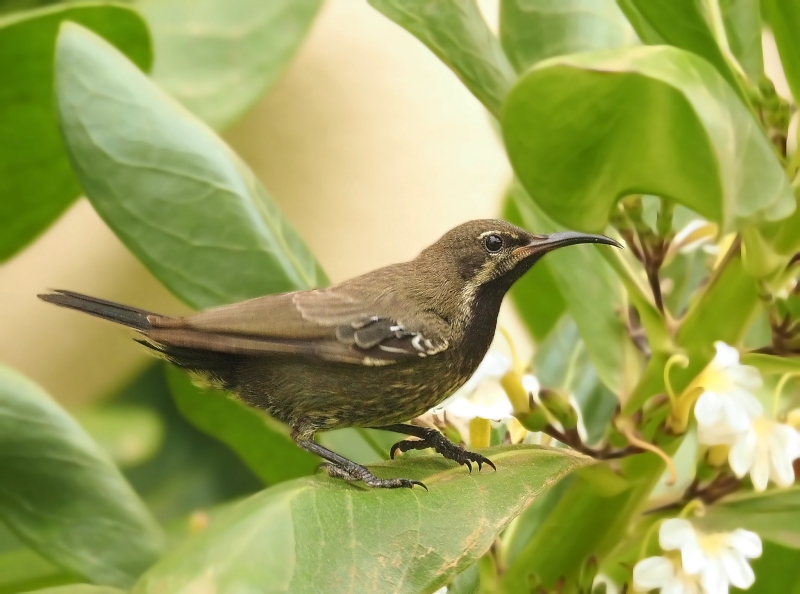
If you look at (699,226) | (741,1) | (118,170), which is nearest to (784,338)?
(699,226)

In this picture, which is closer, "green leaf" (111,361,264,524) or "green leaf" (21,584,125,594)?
"green leaf" (21,584,125,594)

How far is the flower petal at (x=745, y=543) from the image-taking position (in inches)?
22.4

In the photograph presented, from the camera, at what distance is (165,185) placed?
76 centimetres

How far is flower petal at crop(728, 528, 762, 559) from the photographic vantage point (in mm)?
569

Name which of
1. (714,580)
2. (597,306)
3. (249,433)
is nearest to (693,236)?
(597,306)

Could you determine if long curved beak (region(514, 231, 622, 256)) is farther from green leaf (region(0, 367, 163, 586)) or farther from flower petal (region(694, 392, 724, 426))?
green leaf (region(0, 367, 163, 586))

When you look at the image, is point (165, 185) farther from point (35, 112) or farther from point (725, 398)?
point (725, 398)

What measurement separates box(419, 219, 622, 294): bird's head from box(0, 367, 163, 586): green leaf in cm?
36

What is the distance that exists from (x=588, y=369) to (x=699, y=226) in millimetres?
272

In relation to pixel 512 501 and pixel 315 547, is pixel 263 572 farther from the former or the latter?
pixel 512 501

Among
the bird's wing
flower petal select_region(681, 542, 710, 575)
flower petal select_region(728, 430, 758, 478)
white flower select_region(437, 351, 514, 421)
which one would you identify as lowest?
flower petal select_region(681, 542, 710, 575)

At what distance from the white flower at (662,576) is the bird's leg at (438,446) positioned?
132 mm

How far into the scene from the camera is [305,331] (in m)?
0.58

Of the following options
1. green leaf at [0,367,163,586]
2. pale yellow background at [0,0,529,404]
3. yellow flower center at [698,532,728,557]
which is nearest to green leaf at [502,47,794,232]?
yellow flower center at [698,532,728,557]
